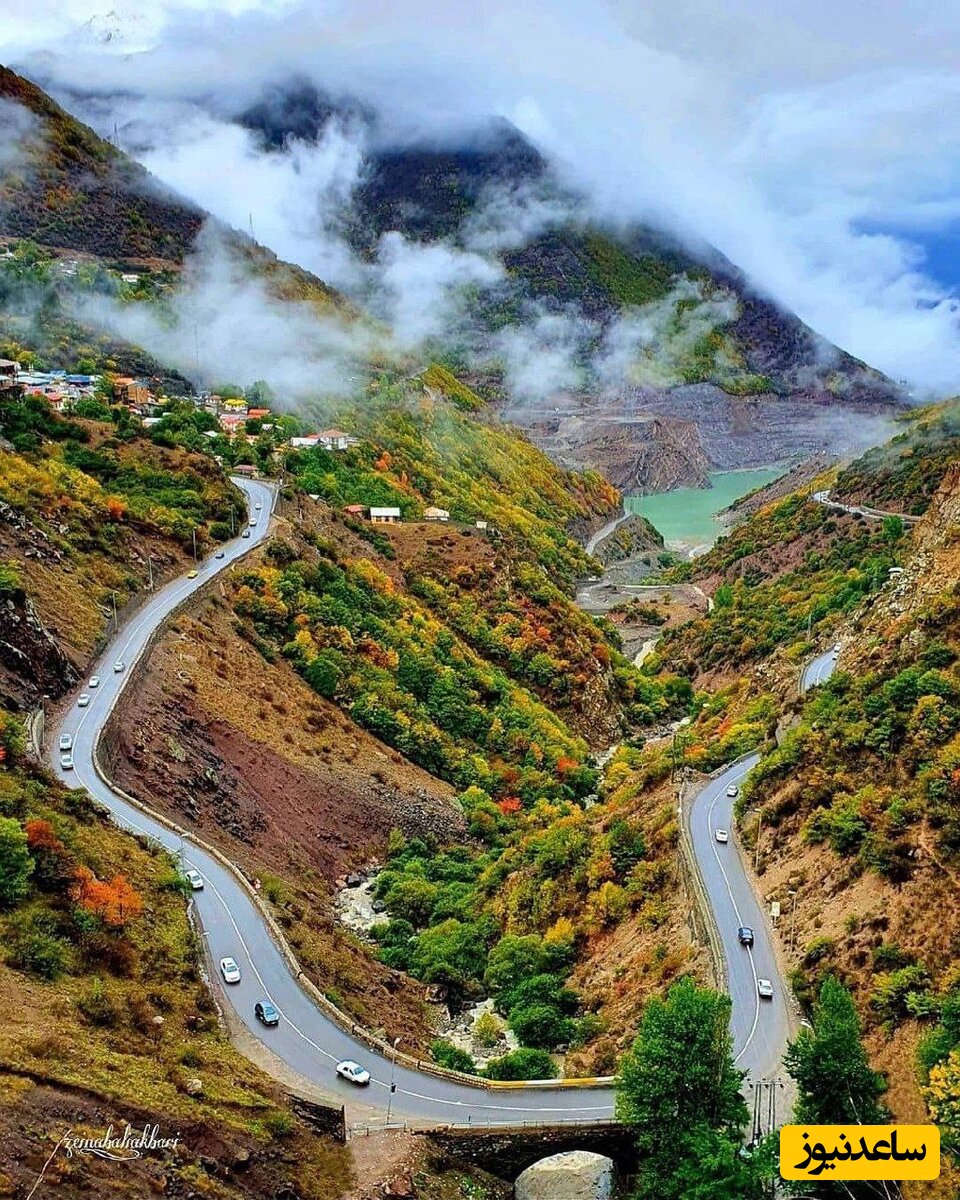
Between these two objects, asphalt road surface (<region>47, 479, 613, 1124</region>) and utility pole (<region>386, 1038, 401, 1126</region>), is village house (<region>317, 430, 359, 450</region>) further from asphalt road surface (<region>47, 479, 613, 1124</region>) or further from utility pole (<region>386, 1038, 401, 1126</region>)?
utility pole (<region>386, 1038, 401, 1126</region>)

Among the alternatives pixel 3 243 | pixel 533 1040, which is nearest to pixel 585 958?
pixel 533 1040

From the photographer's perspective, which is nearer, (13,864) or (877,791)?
(13,864)

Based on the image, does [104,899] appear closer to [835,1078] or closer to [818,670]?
[835,1078]

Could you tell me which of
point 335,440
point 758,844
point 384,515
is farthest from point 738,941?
point 335,440

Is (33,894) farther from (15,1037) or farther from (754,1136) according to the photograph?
(754,1136)

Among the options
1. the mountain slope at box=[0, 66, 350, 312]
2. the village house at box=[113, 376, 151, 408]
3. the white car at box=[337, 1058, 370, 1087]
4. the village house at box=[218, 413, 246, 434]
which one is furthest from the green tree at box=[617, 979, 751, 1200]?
the mountain slope at box=[0, 66, 350, 312]

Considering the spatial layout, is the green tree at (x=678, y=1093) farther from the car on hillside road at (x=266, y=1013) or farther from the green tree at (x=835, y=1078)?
the car on hillside road at (x=266, y=1013)
